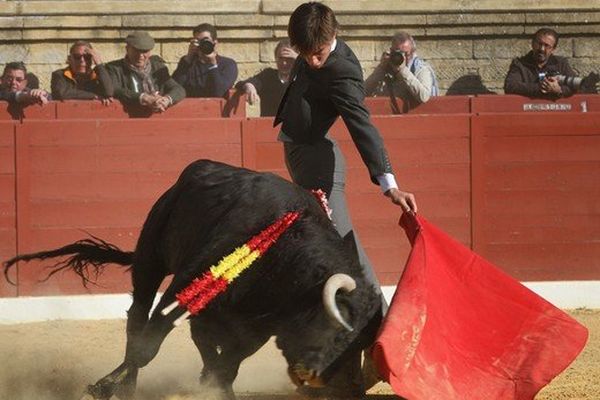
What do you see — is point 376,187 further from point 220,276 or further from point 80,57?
point 220,276

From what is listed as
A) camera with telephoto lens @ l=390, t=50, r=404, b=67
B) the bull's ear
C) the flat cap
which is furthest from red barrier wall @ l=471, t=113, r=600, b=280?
the bull's ear

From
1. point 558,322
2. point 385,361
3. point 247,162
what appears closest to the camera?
point 385,361

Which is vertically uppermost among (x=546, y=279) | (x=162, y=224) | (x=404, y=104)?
(x=404, y=104)

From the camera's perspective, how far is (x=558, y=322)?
13.4 feet

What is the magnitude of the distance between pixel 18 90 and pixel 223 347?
13.4 ft

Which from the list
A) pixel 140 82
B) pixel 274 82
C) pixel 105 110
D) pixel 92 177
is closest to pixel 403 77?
pixel 274 82

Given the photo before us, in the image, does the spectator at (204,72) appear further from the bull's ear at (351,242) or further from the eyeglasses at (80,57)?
the bull's ear at (351,242)

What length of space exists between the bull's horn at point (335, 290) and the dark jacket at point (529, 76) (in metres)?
4.64

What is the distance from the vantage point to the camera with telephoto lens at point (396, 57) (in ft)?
25.5

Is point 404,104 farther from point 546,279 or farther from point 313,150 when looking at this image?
point 313,150

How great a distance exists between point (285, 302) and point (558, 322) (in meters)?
0.86

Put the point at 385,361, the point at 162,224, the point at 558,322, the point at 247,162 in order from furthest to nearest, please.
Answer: the point at 247,162, the point at 162,224, the point at 558,322, the point at 385,361

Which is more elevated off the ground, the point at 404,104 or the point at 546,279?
the point at 404,104

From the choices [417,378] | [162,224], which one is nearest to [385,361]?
[417,378]
